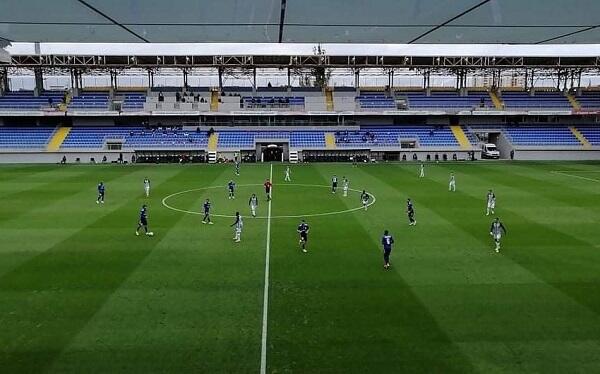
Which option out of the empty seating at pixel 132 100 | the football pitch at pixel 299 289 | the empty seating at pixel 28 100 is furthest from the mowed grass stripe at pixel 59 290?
the empty seating at pixel 28 100

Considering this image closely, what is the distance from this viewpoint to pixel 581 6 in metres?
6.06

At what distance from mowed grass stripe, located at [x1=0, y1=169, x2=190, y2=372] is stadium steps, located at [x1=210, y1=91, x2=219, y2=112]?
4413cm

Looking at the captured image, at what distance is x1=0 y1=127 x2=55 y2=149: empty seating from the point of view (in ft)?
192

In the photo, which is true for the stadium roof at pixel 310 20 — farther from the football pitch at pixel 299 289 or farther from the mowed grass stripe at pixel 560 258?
the mowed grass stripe at pixel 560 258

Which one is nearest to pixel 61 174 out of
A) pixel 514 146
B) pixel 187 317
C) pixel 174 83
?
pixel 174 83

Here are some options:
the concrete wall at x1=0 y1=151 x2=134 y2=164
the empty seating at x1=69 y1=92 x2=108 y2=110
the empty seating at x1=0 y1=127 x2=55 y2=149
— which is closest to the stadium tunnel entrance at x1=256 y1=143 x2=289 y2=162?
the concrete wall at x1=0 y1=151 x2=134 y2=164

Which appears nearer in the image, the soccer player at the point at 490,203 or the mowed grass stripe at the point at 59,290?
the mowed grass stripe at the point at 59,290

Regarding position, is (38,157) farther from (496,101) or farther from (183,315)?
(496,101)

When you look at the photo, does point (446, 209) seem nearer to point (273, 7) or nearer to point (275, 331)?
point (275, 331)

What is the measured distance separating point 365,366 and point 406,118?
61123 millimetres

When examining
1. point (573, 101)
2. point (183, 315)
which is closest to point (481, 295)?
point (183, 315)

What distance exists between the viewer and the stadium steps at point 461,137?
6119cm

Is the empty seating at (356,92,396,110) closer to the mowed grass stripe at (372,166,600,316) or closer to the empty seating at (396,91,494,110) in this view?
the empty seating at (396,91,494,110)

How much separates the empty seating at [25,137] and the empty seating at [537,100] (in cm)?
5812
